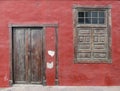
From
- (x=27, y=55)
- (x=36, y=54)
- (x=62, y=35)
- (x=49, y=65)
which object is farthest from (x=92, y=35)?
(x=27, y=55)

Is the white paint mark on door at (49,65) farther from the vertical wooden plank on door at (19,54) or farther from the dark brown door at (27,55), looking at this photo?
the vertical wooden plank on door at (19,54)

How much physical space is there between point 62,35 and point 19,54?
5.47ft

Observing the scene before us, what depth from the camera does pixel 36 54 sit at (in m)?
14.9

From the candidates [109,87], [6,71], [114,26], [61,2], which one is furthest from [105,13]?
[6,71]

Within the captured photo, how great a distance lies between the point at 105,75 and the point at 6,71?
347 cm

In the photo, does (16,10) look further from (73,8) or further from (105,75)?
(105,75)

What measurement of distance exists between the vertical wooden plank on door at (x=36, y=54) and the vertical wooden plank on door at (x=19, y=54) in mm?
328

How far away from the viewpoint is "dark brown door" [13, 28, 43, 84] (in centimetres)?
1483

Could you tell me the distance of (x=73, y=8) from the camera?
14.7 meters

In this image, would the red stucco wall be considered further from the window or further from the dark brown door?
the dark brown door

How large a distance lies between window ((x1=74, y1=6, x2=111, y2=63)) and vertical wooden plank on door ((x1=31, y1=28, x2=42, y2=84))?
127 centimetres

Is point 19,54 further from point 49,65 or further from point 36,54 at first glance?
point 49,65

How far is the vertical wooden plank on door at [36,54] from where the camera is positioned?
14828 millimetres

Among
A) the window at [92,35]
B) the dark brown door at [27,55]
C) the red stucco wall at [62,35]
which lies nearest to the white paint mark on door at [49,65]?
the red stucco wall at [62,35]
